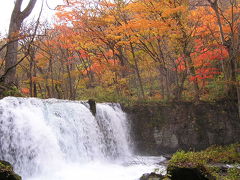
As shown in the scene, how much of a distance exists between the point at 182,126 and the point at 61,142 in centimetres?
651

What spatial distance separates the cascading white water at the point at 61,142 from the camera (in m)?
6.98

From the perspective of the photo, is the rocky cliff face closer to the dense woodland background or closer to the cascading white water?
the dense woodland background

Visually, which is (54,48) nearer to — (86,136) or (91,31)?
(91,31)

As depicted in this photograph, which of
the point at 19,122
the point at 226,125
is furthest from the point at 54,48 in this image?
the point at 226,125

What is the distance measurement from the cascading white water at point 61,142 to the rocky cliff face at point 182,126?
1403 mm

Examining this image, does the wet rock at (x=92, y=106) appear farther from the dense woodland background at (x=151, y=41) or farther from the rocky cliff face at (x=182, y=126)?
the dense woodland background at (x=151, y=41)

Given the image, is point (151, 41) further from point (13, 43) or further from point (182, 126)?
point (13, 43)

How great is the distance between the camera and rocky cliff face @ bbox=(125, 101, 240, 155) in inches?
482

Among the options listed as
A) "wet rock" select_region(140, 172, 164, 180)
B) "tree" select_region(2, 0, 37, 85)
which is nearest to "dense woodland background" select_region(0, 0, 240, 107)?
"tree" select_region(2, 0, 37, 85)

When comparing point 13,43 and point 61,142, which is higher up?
point 13,43

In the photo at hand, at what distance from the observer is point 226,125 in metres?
12.6

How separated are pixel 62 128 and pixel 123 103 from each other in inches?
190

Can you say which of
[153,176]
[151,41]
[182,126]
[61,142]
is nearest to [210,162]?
[182,126]

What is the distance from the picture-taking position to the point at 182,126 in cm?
1250
